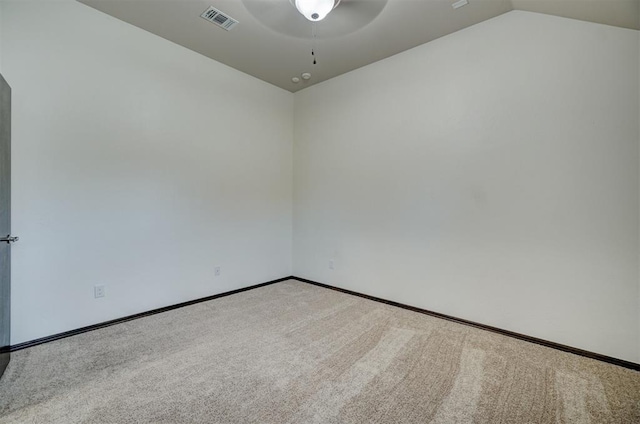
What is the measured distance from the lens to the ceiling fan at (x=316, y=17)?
243 cm

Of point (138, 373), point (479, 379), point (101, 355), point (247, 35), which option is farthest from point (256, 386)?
point (247, 35)

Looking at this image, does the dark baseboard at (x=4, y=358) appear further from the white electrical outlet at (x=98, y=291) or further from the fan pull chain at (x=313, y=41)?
the fan pull chain at (x=313, y=41)

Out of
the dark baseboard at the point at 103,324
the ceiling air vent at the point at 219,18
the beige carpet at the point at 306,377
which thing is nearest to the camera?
the beige carpet at the point at 306,377

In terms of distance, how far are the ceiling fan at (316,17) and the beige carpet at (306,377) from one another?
2.66m

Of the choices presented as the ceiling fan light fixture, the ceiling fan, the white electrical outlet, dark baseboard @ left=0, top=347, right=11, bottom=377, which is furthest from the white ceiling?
dark baseboard @ left=0, top=347, right=11, bottom=377

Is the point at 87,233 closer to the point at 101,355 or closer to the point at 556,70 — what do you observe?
the point at 101,355

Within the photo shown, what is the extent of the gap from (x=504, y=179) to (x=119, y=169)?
372cm

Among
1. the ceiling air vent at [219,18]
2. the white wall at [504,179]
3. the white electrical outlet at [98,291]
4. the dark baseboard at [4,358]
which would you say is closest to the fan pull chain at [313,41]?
the white wall at [504,179]

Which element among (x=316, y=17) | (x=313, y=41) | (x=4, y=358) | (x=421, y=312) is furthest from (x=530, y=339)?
(x=4, y=358)

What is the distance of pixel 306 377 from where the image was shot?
1.87 meters

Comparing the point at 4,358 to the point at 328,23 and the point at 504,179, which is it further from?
the point at 504,179

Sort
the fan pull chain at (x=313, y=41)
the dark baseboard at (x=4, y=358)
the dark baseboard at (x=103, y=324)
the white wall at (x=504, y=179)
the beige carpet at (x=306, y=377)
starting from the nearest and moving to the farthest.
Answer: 1. the beige carpet at (x=306, y=377)
2. the dark baseboard at (x=4, y=358)
3. the white wall at (x=504, y=179)
4. the dark baseboard at (x=103, y=324)
5. the fan pull chain at (x=313, y=41)

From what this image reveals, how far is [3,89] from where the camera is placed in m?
1.95

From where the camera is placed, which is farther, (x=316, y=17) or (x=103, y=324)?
(x=103, y=324)
